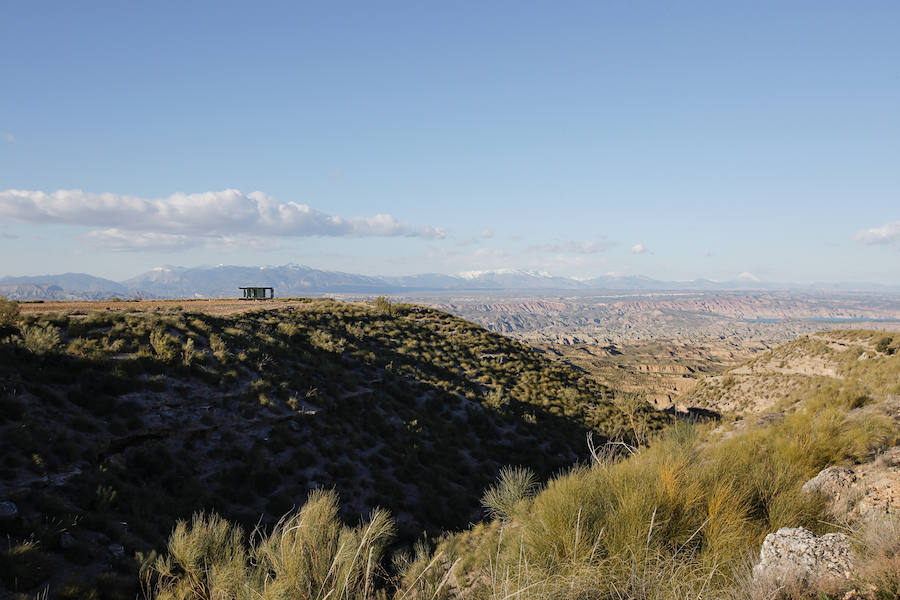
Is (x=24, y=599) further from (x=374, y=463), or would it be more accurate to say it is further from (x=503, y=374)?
(x=503, y=374)

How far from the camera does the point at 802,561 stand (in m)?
3.98

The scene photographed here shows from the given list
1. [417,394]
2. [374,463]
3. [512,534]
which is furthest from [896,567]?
[417,394]

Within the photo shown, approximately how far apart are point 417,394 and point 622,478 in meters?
14.9

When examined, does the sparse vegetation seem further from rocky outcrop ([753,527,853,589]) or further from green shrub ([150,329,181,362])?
rocky outcrop ([753,527,853,589])

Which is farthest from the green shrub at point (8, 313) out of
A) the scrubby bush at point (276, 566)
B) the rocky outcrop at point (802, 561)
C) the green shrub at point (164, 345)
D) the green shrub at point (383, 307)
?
the green shrub at point (383, 307)

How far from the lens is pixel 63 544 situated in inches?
255

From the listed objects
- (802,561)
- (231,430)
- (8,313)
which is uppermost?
(8,313)

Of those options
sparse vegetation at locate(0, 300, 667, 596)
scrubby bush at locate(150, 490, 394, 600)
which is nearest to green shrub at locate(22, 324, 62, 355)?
sparse vegetation at locate(0, 300, 667, 596)

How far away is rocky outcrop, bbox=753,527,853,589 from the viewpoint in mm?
3777

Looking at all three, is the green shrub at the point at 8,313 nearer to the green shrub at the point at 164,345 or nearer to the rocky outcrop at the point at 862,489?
the green shrub at the point at 164,345

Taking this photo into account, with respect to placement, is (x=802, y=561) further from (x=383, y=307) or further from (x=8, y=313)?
(x=383, y=307)

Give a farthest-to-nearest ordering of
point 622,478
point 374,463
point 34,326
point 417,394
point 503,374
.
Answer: point 503,374
point 417,394
point 374,463
point 34,326
point 622,478

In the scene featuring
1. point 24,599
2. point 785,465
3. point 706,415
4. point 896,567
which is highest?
point 896,567

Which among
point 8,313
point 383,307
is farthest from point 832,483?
point 383,307
